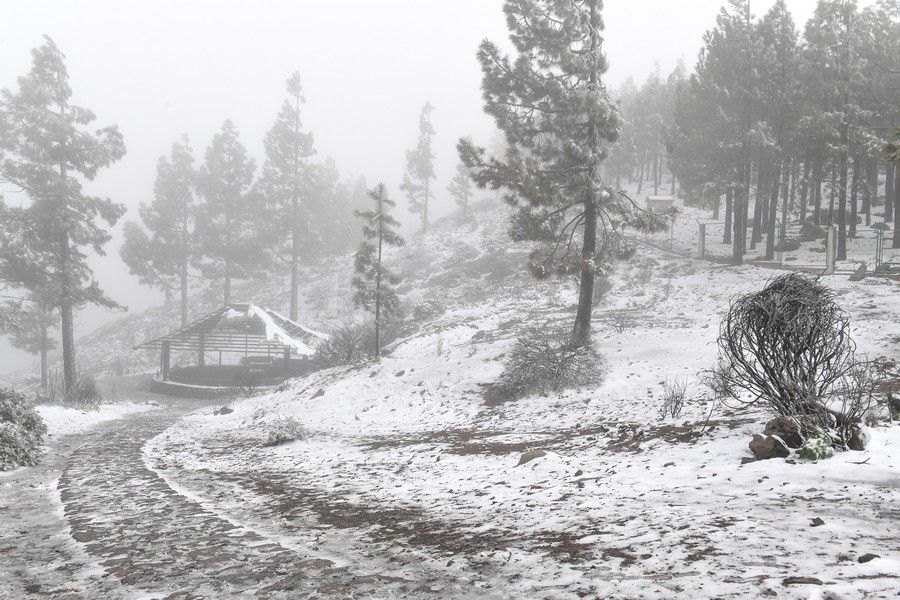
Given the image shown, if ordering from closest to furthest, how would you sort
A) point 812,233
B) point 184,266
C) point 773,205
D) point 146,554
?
point 146,554, point 773,205, point 812,233, point 184,266

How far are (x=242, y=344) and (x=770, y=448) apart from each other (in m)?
33.1

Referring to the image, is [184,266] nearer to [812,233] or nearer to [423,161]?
[423,161]

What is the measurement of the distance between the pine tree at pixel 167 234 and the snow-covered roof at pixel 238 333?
37.6 ft

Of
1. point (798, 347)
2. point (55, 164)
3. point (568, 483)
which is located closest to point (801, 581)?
point (568, 483)

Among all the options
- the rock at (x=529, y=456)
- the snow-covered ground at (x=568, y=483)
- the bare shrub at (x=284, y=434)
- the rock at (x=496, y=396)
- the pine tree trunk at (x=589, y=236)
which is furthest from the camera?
the pine tree trunk at (x=589, y=236)

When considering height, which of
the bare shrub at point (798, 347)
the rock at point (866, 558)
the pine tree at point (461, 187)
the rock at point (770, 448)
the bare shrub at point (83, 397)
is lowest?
the bare shrub at point (83, 397)

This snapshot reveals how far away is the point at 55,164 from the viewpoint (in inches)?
955

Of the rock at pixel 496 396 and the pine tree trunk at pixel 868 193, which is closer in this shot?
the rock at pixel 496 396

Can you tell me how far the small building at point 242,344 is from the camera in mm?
33000

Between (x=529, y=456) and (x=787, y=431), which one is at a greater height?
(x=787, y=431)

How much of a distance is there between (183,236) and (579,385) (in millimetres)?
42157

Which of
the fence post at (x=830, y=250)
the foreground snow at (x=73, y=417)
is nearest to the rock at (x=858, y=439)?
the foreground snow at (x=73, y=417)

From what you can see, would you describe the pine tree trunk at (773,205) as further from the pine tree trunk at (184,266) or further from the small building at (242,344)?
the pine tree trunk at (184,266)

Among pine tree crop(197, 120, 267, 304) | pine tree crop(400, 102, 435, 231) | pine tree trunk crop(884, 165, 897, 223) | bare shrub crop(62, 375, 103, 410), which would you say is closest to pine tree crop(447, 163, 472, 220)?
pine tree crop(400, 102, 435, 231)
